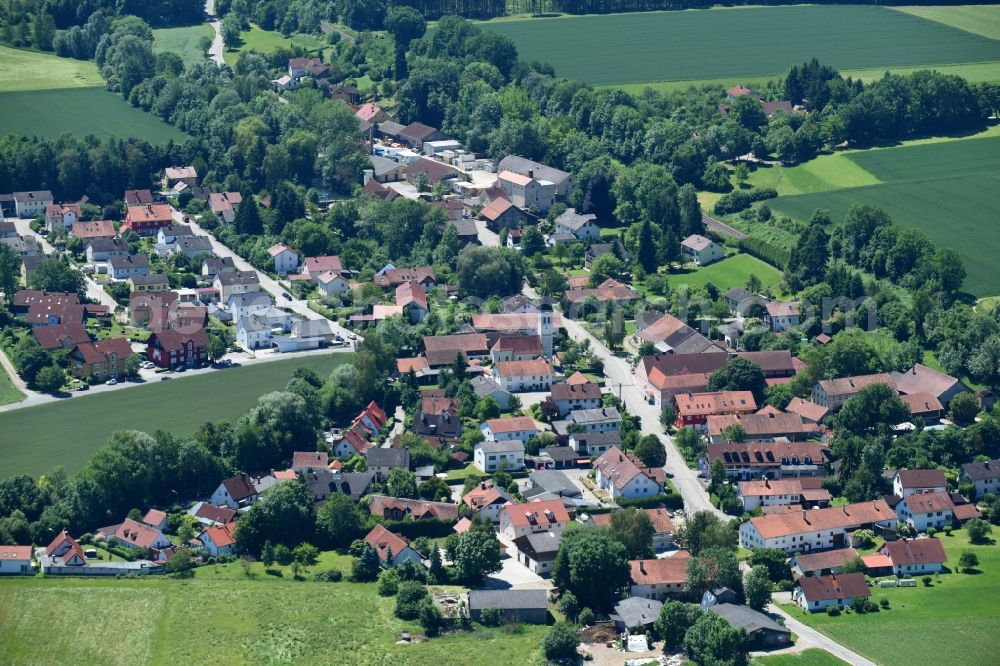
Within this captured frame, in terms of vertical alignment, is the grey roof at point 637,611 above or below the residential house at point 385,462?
below

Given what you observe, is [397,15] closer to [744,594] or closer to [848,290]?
[848,290]

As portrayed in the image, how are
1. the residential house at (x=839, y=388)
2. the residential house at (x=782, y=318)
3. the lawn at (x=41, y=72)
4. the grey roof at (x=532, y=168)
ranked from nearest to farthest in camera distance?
the residential house at (x=839, y=388), the residential house at (x=782, y=318), the grey roof at (x=532, y=168), the lawn at (x=41, y=72)

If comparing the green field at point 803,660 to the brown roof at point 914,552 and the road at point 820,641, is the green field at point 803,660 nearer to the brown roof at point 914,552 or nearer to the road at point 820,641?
the road at point 820,641

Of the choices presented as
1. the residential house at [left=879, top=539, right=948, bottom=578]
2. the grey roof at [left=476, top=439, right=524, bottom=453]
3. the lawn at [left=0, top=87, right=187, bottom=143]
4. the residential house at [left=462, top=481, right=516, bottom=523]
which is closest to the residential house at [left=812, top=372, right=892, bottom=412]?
the residential house at [left=879, top=539, right=948, bottom=578]

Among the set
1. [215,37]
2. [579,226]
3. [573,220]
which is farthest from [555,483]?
[215,37]

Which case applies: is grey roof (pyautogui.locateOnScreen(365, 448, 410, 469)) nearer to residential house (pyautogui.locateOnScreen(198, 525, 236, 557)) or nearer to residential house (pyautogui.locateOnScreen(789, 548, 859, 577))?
residential house (pyautogui.locateOnScreen(198, 525, 236, 557))

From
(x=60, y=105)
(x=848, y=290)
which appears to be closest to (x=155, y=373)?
(x=848, y=290)

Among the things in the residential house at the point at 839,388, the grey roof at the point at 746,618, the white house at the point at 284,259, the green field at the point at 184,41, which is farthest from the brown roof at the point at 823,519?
the green field at the point at 184,41
